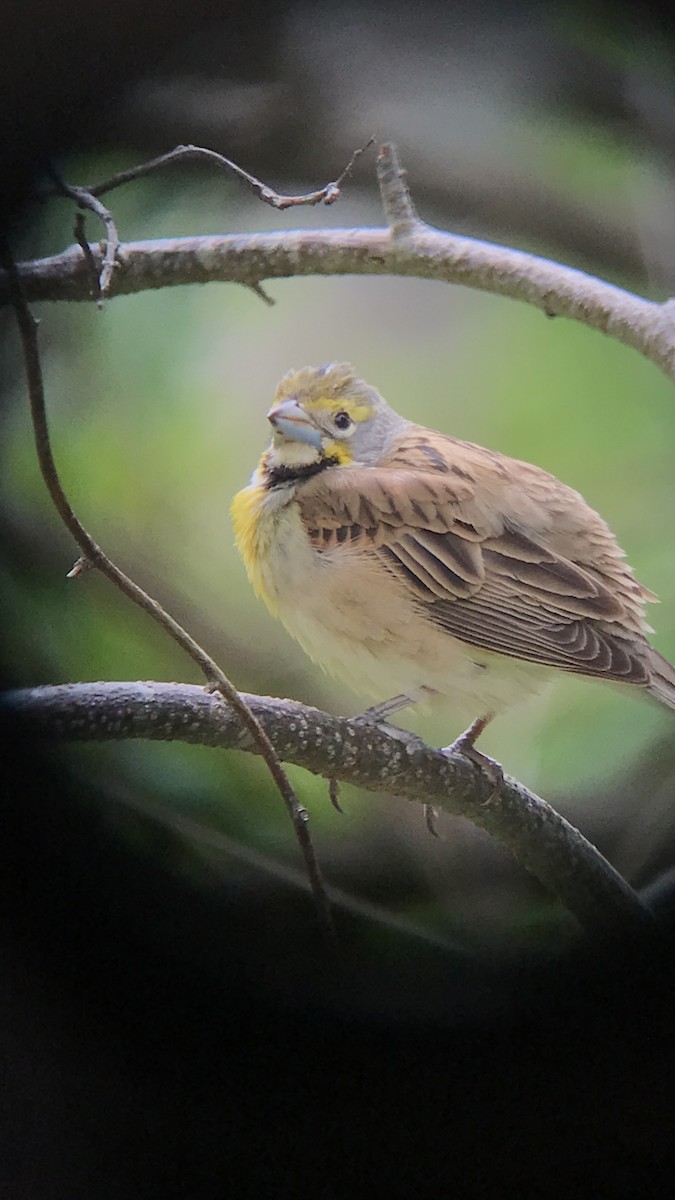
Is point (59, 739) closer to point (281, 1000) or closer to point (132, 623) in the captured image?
point (132, 623)

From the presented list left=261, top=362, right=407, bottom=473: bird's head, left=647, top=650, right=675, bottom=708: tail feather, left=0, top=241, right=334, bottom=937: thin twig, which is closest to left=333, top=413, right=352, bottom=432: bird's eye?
left=261, top=362, right=407, bottom=473: bird's head

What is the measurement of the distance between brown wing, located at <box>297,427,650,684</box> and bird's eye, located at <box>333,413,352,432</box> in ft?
0.14

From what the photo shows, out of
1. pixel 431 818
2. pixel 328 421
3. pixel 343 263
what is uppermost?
pixel 343 263

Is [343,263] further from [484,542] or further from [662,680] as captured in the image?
[662,680]

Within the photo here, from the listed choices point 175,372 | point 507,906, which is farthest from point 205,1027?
point 175,372

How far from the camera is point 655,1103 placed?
109 cm

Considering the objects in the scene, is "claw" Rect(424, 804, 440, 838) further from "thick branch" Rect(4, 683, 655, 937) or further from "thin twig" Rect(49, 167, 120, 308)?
"thin twig" Rect(49, 167, 120, 308)

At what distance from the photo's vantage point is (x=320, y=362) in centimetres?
92

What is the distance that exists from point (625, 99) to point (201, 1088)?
40.5 inches

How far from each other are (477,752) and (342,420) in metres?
0.32

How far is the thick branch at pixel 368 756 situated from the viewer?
93cm

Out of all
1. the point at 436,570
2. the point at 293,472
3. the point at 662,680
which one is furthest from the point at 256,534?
the point at 662,680

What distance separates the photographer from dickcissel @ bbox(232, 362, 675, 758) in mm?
960

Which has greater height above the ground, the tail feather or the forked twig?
the forked twig
